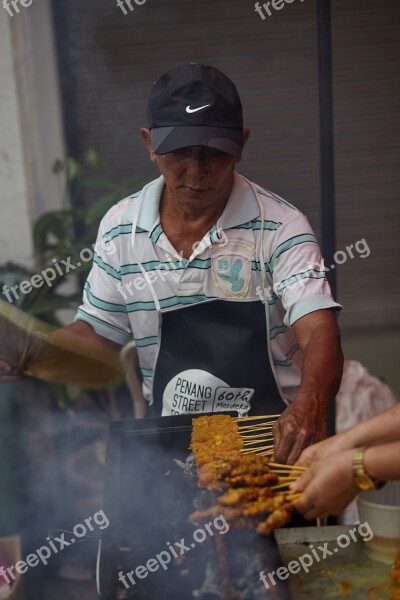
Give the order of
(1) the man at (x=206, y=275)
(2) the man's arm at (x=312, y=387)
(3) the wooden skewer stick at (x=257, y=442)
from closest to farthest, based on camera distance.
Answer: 1. (2) the man's arm at (x=312, y=387)
2. (3) the wooden skewer stick at (x=257, y=442)
3. (1) the man at (x=206, y=275)

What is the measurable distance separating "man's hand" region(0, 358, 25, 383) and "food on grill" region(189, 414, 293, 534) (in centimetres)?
71

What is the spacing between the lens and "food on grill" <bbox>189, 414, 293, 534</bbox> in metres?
2.40

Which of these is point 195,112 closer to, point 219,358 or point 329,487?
point 219,358

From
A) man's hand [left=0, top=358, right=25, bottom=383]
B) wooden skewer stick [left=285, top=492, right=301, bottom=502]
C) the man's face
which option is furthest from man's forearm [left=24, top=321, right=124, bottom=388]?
wooden skewer stick [left=285, top=492, right=301, bottom=502]

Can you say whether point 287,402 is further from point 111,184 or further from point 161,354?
point 111,184

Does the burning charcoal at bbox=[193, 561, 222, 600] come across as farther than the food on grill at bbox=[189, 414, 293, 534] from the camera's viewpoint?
No

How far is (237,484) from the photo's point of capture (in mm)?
2529

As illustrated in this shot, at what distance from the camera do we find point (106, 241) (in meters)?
3.39

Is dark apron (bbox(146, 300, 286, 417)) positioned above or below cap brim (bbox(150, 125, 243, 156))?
below

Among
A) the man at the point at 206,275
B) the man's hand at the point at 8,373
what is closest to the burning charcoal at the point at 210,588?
the man at the point at 206,275

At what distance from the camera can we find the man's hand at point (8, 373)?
291cm

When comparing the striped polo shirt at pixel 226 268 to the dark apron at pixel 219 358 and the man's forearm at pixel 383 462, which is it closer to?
the dark apron at pixel 219 358

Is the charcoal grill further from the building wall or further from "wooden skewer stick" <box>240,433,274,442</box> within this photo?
the building wall

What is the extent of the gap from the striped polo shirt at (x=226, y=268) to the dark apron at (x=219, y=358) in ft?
0.14
